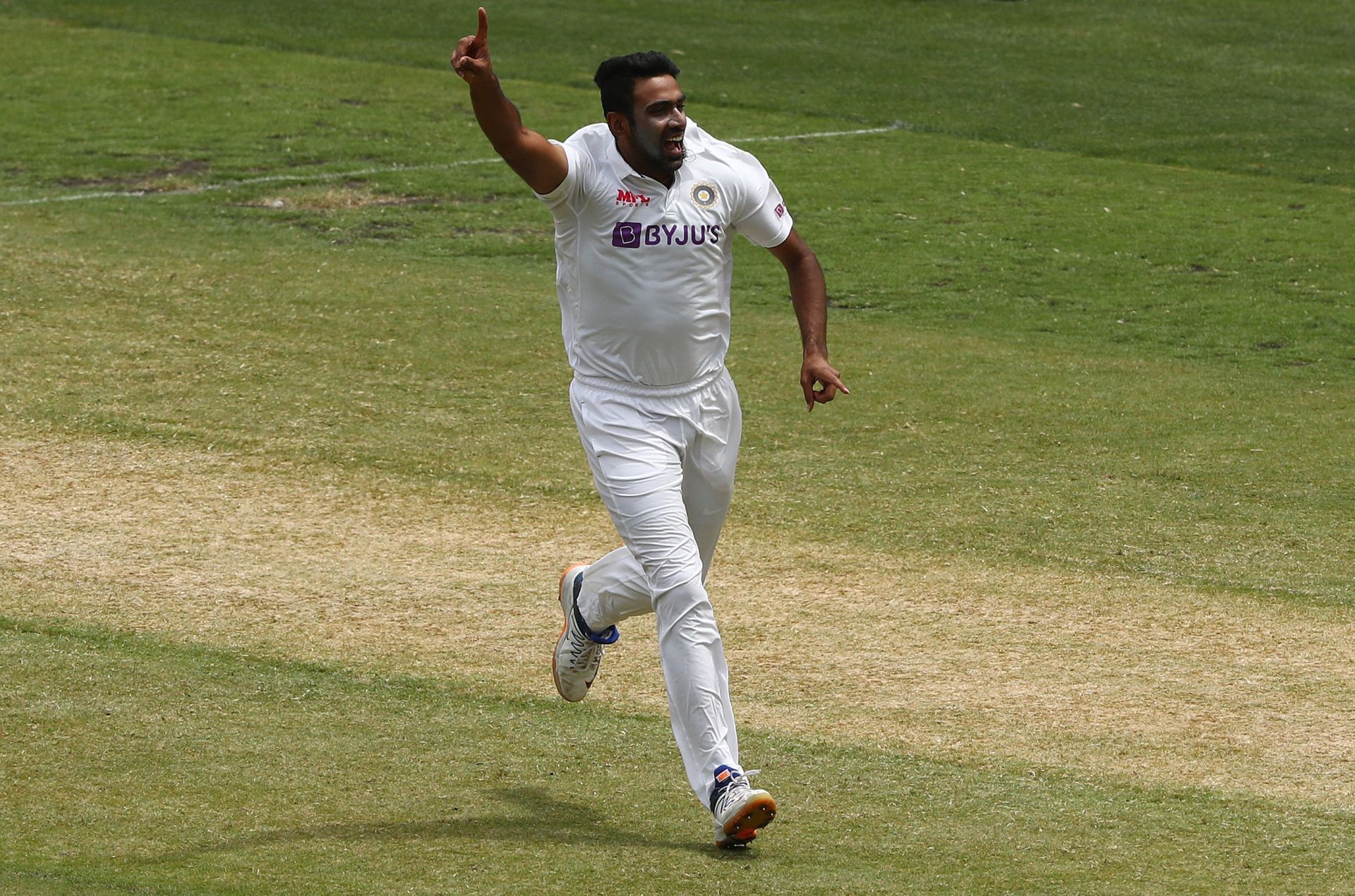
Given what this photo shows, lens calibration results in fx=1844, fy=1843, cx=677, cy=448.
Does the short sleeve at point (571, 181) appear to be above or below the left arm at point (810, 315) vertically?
above

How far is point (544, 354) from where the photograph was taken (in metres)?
13.2

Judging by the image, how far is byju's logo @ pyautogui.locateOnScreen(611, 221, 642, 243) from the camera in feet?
21.0

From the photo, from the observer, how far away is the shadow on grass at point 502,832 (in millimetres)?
5758

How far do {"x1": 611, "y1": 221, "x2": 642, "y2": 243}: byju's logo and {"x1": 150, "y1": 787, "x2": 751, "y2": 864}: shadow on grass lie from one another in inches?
76.8

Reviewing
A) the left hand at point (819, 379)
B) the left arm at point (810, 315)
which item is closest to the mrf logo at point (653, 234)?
the left arm at point (810, 315)

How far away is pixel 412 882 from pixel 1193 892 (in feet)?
7.48

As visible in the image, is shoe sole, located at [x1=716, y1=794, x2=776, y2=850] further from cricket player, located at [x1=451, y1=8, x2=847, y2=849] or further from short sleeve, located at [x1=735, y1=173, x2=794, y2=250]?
short sleeve, located at [x1=735, y1=173, x2=794, y2=250]

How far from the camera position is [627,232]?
252 inches

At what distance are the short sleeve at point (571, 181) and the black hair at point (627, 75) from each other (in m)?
0.20

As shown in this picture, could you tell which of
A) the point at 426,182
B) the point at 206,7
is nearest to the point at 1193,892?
the point at 426,182

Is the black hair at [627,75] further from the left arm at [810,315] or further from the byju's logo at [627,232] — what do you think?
the left arm at [810,315]

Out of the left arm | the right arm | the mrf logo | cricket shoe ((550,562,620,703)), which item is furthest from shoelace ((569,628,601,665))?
the right arm

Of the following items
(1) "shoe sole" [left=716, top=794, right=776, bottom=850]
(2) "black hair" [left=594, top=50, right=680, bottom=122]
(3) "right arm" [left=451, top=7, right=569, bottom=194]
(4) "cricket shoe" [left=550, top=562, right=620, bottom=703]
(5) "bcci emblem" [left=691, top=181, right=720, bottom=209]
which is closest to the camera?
(1) "shoe sole" [left=716, top=794, right=776, bottom=850]

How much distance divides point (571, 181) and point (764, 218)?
2.72 feet
